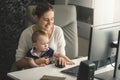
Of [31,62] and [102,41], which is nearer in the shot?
[102,41]

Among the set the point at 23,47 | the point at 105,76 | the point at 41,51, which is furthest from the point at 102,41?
the point at 23,47

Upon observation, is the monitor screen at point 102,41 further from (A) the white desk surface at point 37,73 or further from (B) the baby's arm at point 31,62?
(B) the baby's arm at point 31,62

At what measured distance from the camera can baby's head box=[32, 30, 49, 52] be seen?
7.96 ft

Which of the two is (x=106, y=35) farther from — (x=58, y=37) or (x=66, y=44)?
(x=66, y=44)

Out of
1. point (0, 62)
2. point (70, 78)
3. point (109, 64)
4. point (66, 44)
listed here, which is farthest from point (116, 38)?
point (0, 62)

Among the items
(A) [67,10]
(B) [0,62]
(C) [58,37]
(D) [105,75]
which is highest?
(A) [67,10]

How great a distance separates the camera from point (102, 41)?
2.00 m

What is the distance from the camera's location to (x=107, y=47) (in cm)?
205

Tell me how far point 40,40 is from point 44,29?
142mm

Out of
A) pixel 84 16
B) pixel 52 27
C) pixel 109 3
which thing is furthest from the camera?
pixel 84 16

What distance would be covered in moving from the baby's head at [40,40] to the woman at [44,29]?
0.08 metres

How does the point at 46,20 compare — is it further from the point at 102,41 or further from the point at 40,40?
the point at 102,41

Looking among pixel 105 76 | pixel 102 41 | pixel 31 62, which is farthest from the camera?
pixel 31 62

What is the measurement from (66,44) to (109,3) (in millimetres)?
854
